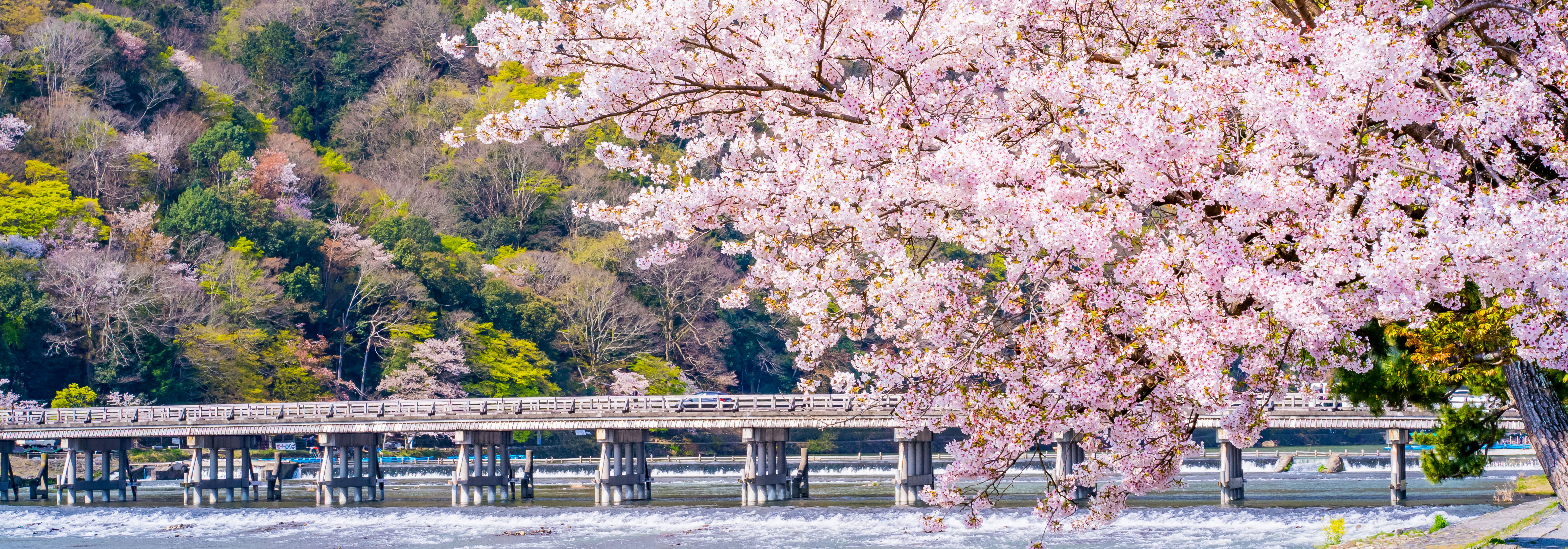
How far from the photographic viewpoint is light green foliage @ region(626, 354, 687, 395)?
156 ft

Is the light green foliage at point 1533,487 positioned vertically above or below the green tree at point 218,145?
below

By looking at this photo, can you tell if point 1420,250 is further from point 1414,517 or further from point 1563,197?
point 1414,517

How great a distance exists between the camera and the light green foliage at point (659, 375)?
156ft

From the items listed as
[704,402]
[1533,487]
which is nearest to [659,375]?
[704,402]

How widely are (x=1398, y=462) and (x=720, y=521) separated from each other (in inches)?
579

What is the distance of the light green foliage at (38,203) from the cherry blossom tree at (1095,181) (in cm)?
3977

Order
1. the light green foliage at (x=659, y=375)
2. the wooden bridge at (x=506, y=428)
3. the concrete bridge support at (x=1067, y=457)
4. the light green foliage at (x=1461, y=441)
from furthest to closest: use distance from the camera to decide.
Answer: the light green foliage at (x=659, y=375) < the wooden bridge at (x=506, y=428) < the concrete bridge support at (x=1067, y=457) < the light green foliage at (x=1461, y=441)

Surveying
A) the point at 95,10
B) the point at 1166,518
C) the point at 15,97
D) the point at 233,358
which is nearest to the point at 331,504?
the point at 233,358

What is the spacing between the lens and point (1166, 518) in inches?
987

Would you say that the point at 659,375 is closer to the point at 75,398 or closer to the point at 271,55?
the point at 75,398

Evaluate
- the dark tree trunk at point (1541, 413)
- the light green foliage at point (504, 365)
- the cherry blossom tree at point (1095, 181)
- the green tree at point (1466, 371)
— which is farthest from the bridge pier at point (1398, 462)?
the light green foliage at point (504, 365)

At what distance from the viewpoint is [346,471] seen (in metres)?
33.9

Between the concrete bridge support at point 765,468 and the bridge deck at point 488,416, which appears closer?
the bridge deck at point 488,416

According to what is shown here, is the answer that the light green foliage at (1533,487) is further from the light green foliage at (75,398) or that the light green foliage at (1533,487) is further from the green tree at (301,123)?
the green tree at (301,123)
